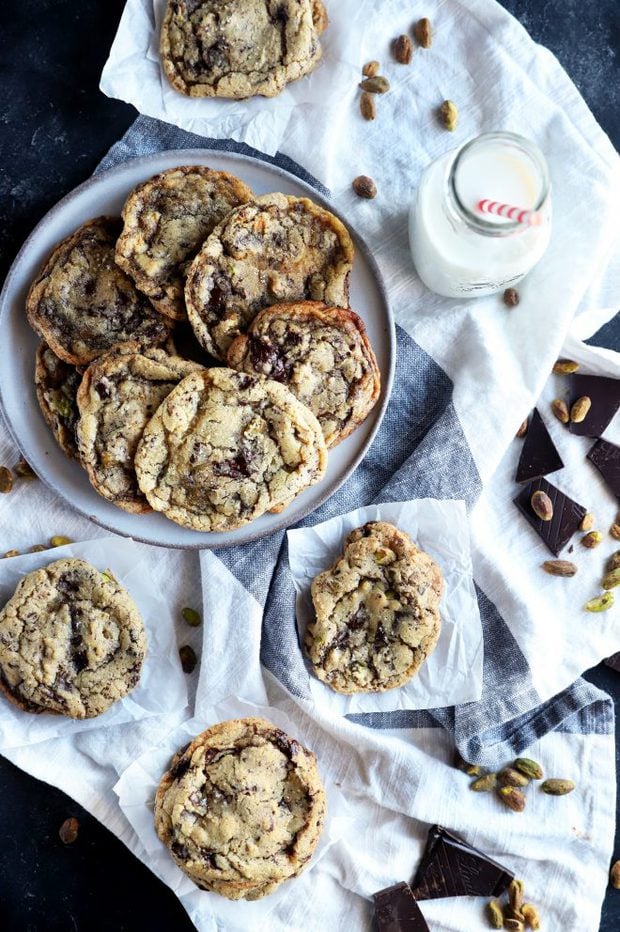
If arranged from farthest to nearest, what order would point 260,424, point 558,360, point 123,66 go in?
point 558,360, point 123,66, point 260,424

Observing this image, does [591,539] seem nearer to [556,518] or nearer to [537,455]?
[556,518]

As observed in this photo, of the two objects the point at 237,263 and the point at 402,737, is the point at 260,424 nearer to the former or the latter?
the point at 237,263

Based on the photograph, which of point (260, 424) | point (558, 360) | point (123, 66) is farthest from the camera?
point (558, 360)

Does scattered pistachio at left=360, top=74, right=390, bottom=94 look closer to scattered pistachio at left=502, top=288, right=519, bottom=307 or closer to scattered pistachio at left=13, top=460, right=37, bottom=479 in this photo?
scattered pistachio at left=502, top=288, right=519, bottom=307

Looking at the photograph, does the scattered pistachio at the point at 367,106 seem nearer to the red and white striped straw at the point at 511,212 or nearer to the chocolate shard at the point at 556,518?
the red and white striped straw at the point at 511,212

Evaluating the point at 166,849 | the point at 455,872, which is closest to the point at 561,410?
the point at 455,872

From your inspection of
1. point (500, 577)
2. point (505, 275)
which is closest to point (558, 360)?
point (505, 275)
